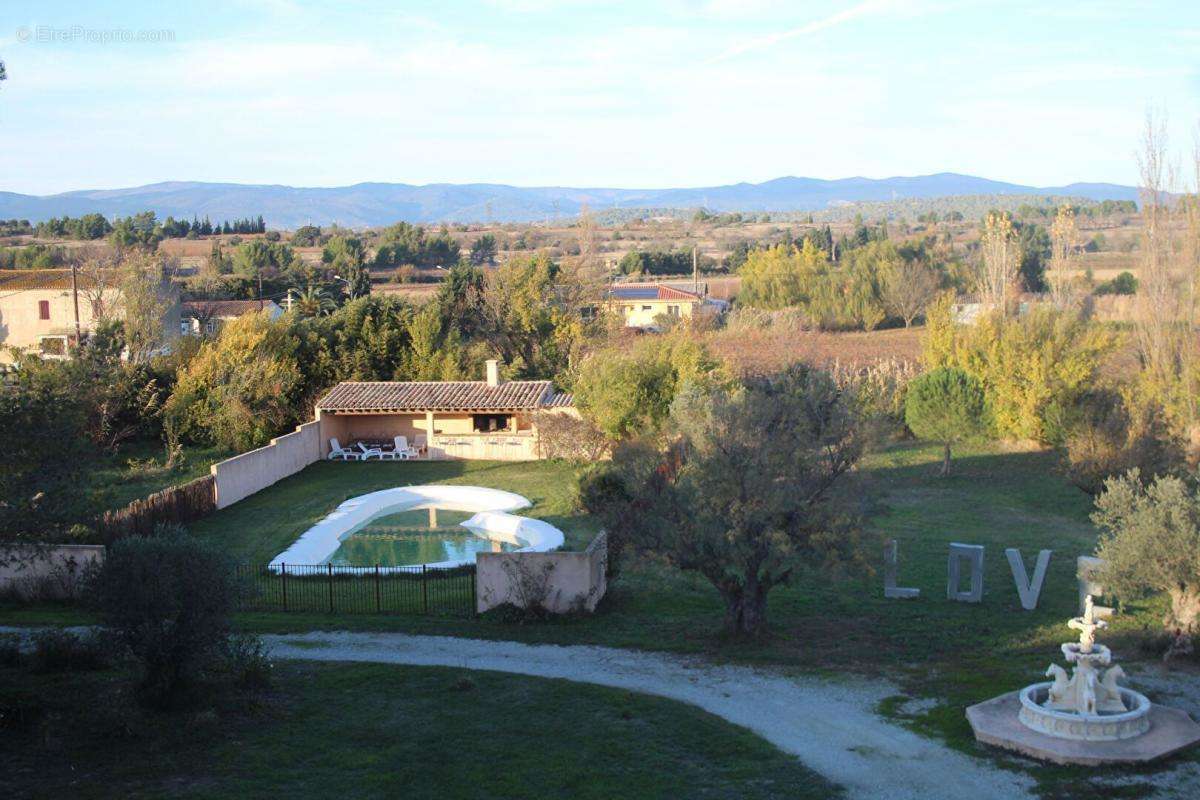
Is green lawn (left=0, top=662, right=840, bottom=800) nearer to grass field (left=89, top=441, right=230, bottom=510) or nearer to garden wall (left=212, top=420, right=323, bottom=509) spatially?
garden wall (left=212, top=420, right=323, bottom=509)

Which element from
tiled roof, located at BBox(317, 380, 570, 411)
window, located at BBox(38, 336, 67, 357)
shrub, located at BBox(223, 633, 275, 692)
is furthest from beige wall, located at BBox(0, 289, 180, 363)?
shrub, located at BBox(223, 633, 275, 692)

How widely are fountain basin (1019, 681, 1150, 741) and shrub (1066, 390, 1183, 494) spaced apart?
13.6 metres

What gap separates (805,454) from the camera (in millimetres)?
16266

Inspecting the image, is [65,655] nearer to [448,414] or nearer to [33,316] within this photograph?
[448,414]

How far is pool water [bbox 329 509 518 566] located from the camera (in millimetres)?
24081

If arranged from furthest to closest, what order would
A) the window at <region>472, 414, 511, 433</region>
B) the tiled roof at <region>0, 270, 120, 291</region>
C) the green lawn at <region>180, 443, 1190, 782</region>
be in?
the tiled roof at <region>0, 270, 120, 291</region>, the window at <region>472, 414, 511, 433</region>, the green lawn at <region>180, 443, 1190, 782</region>

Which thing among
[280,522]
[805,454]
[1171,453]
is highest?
[805,454]

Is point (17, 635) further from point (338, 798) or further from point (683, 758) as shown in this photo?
point (683, 758)

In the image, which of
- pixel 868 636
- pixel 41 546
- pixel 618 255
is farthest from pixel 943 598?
pixel 618 255

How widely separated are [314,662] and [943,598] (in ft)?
35.1

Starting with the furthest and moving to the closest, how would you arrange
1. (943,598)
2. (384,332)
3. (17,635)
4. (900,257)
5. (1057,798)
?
(900,257) < (384,332) < (943,598) < (17,635) < (1057,798)

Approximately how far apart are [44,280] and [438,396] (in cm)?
2632

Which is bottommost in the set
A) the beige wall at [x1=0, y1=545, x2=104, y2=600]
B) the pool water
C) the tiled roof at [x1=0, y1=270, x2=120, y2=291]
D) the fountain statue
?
the pool water

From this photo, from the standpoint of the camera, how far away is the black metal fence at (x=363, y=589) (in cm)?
1880
